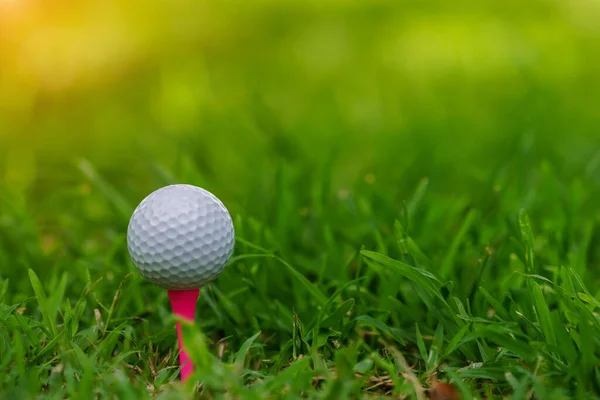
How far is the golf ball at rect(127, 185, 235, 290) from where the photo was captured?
175 cm

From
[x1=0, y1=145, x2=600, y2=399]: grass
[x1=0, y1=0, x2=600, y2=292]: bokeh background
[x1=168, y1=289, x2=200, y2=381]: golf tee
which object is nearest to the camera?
[x1=0, y1=145, x2=600, y2=399]: grass

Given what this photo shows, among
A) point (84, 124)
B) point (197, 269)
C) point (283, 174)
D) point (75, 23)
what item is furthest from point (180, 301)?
point (75, 23)

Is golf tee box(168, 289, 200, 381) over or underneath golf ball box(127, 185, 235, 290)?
underneath

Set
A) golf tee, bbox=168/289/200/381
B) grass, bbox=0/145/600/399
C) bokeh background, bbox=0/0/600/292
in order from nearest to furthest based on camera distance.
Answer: grass, bbox=0/145/600/399, golf tee, bbox=168/289/200/381, bokeh background, bbox=0/0/600/292

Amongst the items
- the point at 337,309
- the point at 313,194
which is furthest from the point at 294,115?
the point at 337,309

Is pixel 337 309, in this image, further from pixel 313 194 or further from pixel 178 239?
pixel 313 194

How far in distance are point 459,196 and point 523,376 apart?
135cm

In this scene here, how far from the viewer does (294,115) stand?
4008mm

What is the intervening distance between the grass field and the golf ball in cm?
22

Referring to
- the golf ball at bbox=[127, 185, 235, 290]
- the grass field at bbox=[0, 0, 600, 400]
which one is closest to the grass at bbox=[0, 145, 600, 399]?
the grass field at bbox=[0, 0, 600, 400]

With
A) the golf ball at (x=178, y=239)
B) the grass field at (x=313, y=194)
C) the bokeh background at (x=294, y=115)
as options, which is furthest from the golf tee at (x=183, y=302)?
the bokeh background at (x=294, y=115)

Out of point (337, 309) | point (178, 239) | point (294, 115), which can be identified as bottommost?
point (294, 115)

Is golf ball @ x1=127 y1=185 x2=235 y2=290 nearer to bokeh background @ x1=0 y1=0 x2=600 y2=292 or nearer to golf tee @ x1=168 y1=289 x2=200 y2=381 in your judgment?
golf tee @ x1=168 y1=289 x2=200 y2=381

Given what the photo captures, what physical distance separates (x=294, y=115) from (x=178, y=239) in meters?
2.33
